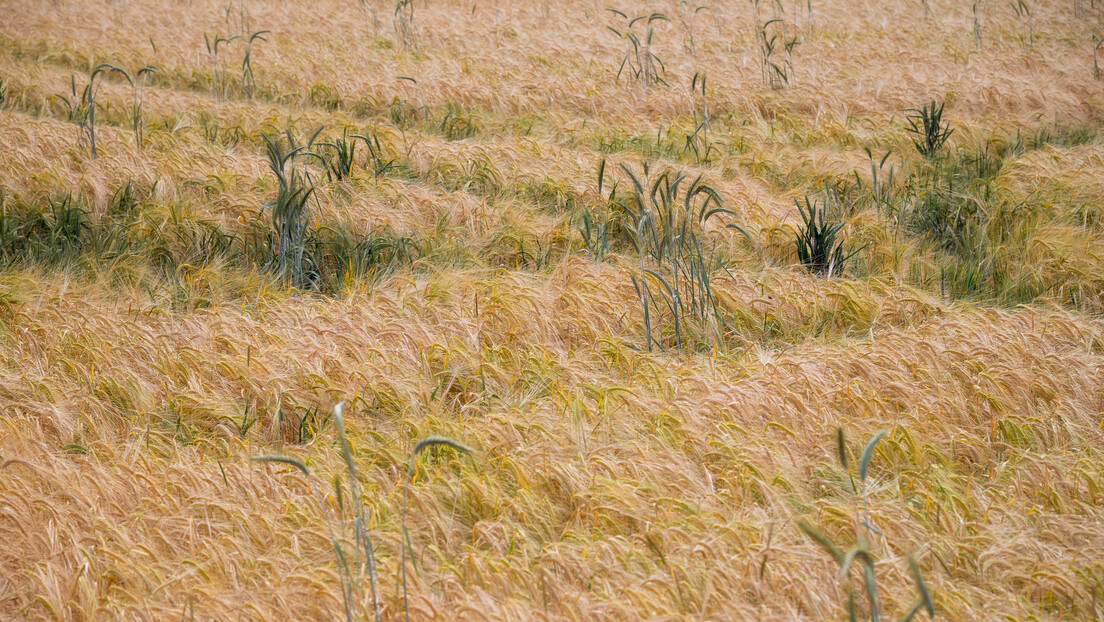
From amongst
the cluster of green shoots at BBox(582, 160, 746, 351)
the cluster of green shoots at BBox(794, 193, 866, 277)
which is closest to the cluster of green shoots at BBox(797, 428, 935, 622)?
the cluster of green shoots at BBox(582, 160, 746, 351)

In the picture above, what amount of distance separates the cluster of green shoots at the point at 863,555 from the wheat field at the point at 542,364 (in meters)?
0.02

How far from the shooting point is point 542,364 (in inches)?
143

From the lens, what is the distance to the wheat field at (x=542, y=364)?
90.0 inches

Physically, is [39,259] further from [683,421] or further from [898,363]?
[898,363]

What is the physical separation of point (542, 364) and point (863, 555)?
7.47 ft

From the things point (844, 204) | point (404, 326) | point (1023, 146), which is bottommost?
point (404, 326)

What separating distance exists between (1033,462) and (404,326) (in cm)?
274

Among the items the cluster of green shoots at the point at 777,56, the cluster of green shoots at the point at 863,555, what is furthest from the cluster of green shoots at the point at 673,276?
the cluster of green shoots at the point at 777,56

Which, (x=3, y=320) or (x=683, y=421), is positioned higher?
(x=683, y=421)

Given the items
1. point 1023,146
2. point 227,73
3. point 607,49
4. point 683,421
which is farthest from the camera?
point 607,49

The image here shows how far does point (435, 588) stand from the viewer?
2293 mm

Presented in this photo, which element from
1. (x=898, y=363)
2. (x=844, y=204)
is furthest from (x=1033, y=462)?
(x=844, y=204)

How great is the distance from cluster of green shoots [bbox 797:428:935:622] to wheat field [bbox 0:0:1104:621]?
2cm

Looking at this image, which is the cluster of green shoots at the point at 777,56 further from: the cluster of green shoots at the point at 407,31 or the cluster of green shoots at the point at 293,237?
the cluster of green shoots at the point at 293,237
